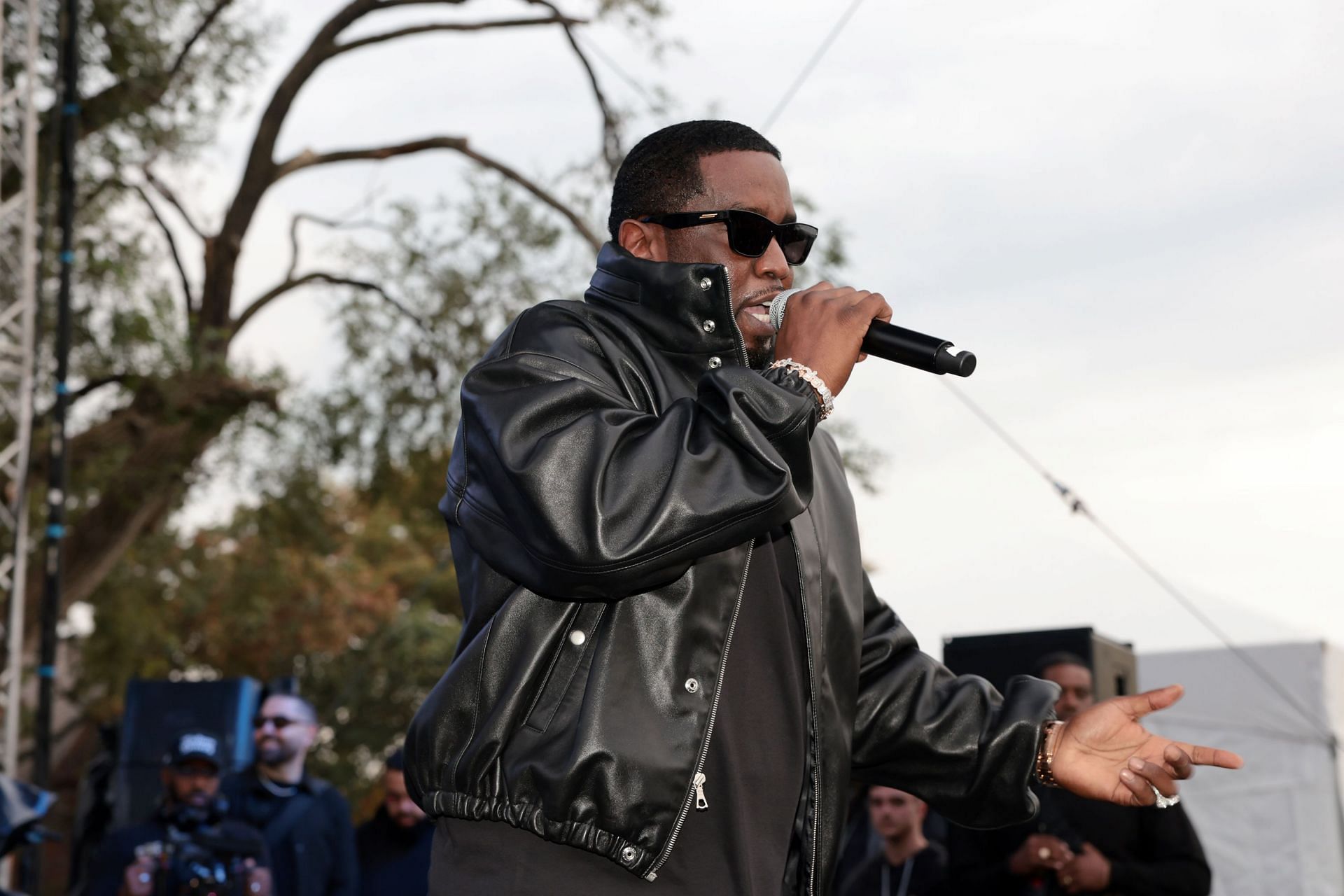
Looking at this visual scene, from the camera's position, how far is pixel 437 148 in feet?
51.1

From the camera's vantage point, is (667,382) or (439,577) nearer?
(667,382)

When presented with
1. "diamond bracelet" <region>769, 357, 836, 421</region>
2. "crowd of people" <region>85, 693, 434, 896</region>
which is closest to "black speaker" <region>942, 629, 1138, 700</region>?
"crowd of people" <region>85, 693, 434, 896</region>

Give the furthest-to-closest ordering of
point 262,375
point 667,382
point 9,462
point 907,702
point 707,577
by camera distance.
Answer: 1. point 262,375
2. point 9,462
3. point 907,702
4. point 667,382
5. point 707,577

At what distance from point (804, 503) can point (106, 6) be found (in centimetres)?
1256

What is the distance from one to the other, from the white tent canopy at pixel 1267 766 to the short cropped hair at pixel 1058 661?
3.96 meters

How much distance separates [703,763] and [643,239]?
920mm

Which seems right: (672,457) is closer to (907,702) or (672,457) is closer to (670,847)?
(670,847)

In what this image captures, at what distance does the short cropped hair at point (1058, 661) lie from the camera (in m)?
6.01

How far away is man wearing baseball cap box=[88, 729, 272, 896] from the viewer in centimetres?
696

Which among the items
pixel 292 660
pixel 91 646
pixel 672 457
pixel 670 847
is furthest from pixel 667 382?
pixel 292 660

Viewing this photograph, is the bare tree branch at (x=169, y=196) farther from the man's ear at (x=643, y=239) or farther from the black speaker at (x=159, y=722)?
the man's ear at (x=643, y=239)

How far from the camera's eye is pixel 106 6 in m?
12.9

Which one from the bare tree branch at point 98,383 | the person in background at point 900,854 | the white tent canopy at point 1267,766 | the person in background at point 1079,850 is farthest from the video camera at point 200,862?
the bare tree branch at point 98,383

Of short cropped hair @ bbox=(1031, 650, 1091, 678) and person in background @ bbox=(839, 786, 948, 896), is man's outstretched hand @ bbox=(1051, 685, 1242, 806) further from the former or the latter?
person in background @ bbox=(839, 786, 948, 896)
